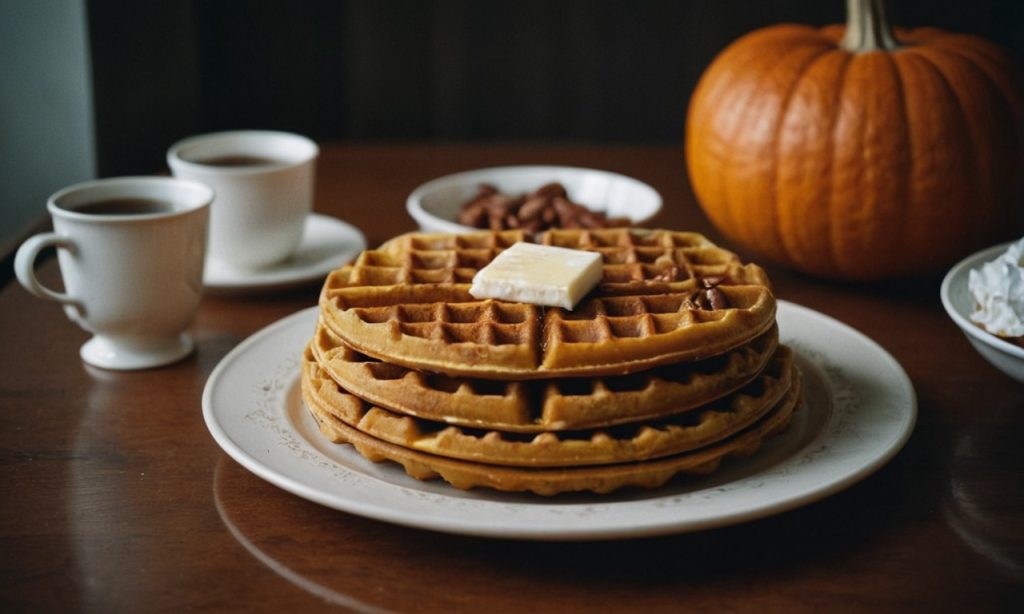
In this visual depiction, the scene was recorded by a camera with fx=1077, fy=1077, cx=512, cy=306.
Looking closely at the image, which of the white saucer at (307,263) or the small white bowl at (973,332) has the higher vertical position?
the small white bowl at (973,332)

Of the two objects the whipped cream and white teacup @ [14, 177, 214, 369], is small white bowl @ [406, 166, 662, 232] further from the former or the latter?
the whipped cream

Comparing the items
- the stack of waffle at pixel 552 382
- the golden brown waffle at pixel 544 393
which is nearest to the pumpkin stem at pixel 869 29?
the stack of waffle at pixel 552 382

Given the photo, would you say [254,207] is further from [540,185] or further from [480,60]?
[480,60]

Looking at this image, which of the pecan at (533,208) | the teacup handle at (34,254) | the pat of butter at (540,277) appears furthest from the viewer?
the pecan at (533,208)

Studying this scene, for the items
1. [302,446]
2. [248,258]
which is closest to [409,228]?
[248,258]

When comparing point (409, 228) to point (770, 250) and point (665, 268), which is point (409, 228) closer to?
point (770, 250)

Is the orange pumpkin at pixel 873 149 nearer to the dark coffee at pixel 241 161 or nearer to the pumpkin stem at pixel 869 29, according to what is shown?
the pumpkin stem at pixel 869 29

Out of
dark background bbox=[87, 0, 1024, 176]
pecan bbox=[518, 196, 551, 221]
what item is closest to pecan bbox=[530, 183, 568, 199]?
pecan bbox=[518, 196, 551, 221]
